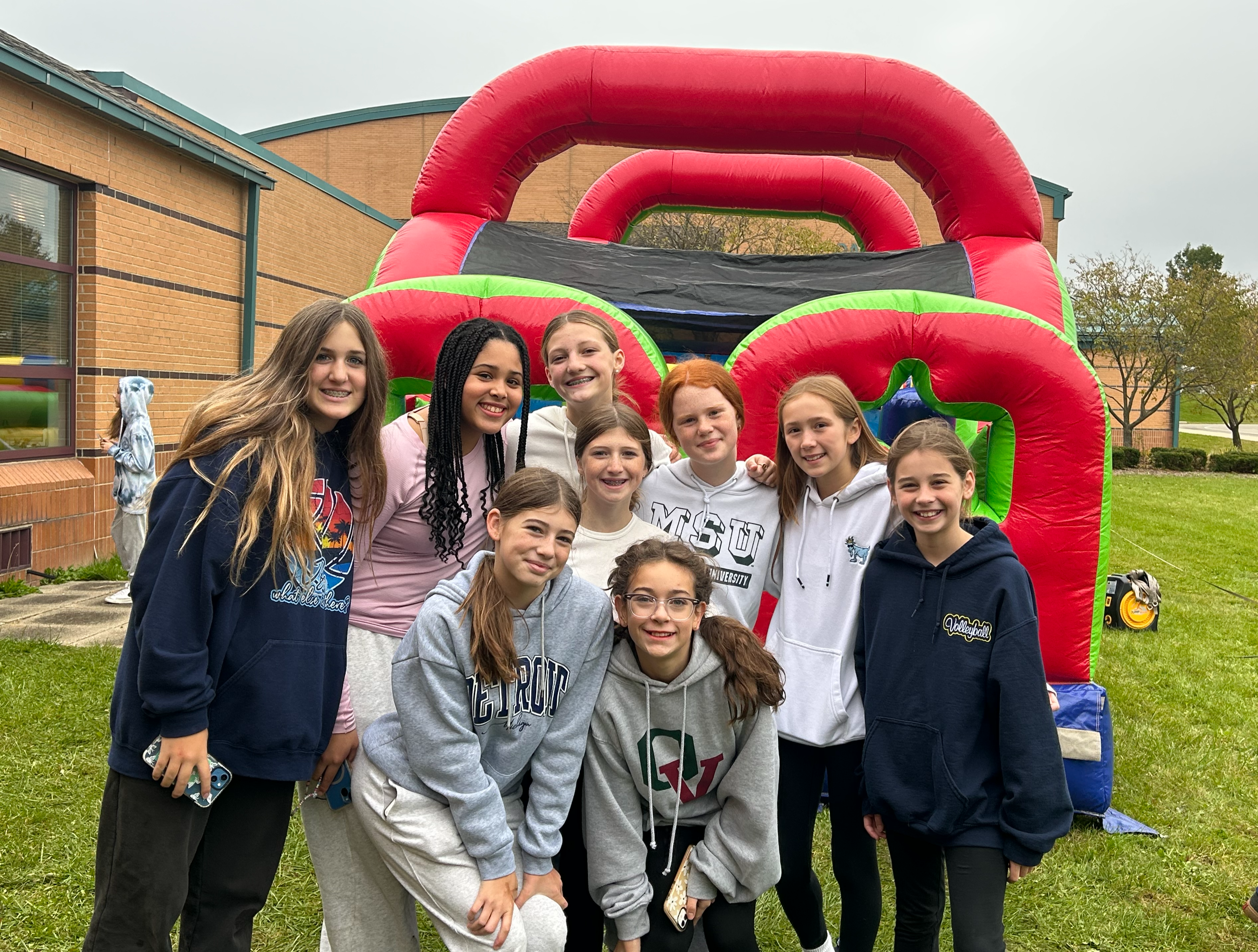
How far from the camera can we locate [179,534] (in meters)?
1.74

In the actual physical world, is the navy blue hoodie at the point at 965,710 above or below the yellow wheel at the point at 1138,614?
above

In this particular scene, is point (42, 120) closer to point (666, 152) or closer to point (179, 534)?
point (666, 152)

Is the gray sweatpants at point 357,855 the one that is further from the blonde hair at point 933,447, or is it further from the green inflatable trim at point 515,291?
the green inflatable trim at point 515,291

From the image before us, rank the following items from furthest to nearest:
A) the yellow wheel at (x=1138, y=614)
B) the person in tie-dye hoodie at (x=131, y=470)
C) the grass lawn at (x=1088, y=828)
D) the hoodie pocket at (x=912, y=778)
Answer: the yellow wheel at (x=1138, y=614) < the person in tie-dye hoodie at (x=131, y=470) < the grass lawn at (x=1088, y=828) < the hoodie pocket at (x=912, y=778)

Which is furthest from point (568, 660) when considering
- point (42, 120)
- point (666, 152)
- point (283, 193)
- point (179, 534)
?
point (283, 193)

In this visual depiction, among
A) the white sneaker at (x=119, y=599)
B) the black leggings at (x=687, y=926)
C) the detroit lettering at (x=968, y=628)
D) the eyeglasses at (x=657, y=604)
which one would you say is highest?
the eyeglasses at (x=657, y=604)

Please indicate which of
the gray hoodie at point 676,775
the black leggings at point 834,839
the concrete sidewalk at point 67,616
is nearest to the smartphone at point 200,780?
the gray hoodie at point 676,775

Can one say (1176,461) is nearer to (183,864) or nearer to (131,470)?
(131,470)

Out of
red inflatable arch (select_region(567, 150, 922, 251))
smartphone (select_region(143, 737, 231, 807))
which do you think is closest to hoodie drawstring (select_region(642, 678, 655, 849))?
smartphone (select_region(143, 737, 231, 807))

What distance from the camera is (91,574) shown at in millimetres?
7398

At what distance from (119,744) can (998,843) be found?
1.84 meters

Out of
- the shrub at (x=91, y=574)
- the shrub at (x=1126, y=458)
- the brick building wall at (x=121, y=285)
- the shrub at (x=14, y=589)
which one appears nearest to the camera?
the shrub at (x=14, y=589)

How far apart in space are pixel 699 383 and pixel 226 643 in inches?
51.9

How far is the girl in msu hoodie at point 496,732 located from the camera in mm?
1876
